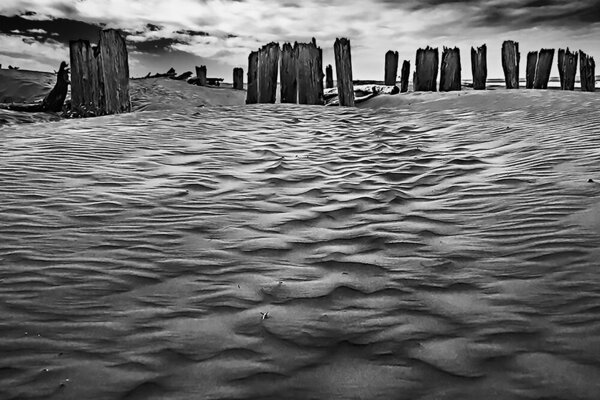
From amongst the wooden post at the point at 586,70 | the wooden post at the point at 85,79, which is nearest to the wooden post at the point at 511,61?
the wooden post at the point at 586,70

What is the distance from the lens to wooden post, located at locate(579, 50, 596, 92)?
1591 centimetres

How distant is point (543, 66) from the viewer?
503 inches

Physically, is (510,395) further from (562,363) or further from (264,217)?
(264,217)

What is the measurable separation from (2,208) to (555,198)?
3179 mm

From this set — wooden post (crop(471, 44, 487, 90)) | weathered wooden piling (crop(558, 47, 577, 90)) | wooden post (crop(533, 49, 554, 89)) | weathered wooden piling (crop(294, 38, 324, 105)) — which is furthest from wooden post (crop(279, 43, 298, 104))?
weathered wooden piling (crop(558, 47, 577, 90))

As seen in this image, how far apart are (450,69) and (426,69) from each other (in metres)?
0.55

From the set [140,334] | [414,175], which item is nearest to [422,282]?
[140,334]

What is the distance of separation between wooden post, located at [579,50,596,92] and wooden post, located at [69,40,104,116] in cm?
1458

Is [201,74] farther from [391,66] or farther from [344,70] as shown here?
[344,70]

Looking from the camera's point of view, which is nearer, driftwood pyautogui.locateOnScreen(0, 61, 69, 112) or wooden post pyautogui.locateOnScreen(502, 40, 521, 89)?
driftwood pyautogui.locateOnScreen(0, 61, 69, 112)

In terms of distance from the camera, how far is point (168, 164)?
4207 mm

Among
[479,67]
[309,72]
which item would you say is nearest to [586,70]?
[479,67]

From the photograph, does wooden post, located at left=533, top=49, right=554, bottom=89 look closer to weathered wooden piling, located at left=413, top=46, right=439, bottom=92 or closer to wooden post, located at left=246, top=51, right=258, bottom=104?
weathered wooden piling, located at left=413, top=46, right=439, bottom=92

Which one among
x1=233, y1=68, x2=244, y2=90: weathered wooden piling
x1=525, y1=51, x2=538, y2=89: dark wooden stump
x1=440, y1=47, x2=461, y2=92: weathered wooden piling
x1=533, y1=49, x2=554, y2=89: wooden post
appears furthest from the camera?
x1=233, y1=68, x2=244, y2=90: weathered wooden piling
